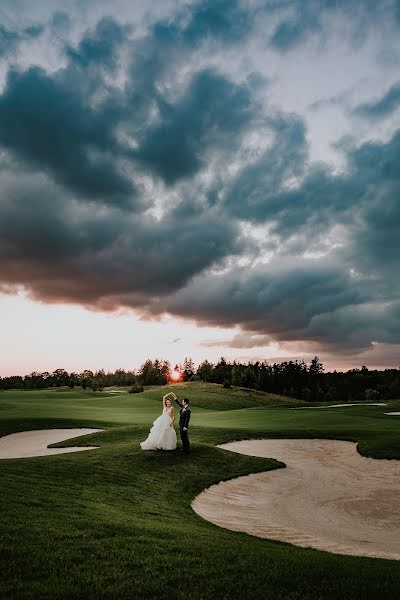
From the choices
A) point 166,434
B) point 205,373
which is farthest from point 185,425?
point 205,373

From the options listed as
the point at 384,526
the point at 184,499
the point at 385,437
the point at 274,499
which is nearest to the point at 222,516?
the point at 184,499

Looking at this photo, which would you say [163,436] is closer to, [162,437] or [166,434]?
[162,437]

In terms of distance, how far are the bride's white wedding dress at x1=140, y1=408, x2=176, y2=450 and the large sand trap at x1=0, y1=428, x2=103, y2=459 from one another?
15.5ft

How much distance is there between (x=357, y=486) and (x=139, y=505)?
985cm

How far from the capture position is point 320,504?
16.0m

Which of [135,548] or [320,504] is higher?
[135,548]

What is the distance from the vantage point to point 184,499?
15.7m

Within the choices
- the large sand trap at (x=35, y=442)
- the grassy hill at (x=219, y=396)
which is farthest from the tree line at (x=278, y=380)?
the large sand trap at (x=35, y=442)

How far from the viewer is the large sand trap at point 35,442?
86.4 feet

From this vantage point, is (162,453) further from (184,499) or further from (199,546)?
(199,546)

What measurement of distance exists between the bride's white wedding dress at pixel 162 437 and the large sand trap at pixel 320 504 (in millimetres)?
3954

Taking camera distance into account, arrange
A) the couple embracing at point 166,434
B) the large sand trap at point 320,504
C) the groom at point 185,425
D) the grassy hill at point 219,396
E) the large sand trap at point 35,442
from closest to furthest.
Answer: the large sand trap at point 320,504 < the groom at point 185,425 < the couple embracing at point 166,434 < the large sand trap at point 35,442 < the grassy hill at point 219,396

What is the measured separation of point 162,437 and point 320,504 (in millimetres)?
8370

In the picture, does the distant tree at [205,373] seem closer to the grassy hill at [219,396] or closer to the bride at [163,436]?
the grassy hill at [219,396]
